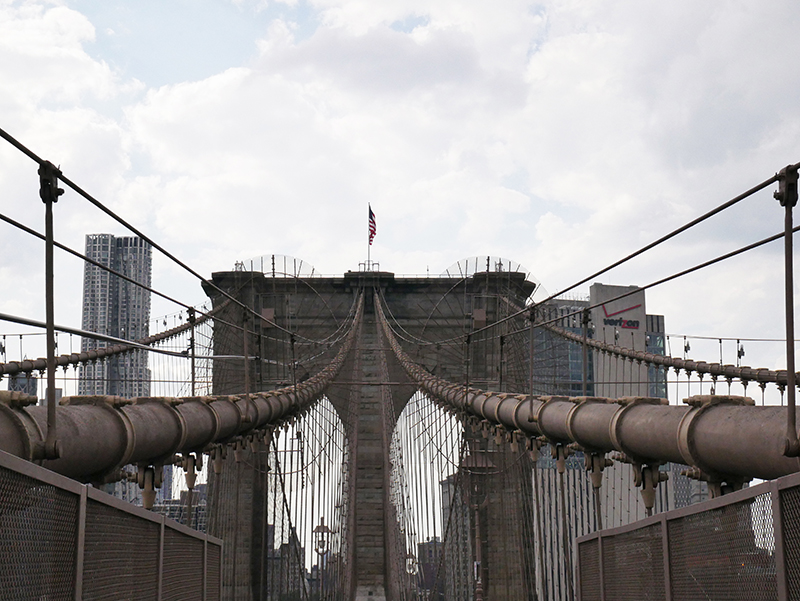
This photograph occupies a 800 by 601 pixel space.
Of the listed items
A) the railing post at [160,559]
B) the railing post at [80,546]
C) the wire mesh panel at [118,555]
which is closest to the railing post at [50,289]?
the wire mesh panel at [118,555]

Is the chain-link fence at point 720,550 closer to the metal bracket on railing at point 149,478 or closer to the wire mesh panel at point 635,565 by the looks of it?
the wire mesh panel at point 635,565

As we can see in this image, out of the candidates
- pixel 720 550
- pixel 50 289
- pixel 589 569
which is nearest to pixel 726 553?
pixel 720 550

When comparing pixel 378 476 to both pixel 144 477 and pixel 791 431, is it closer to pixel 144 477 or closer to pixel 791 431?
pixel 144 477

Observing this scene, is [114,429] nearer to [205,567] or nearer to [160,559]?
[160,559]

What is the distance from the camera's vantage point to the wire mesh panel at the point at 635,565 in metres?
3.27

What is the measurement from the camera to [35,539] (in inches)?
82.6

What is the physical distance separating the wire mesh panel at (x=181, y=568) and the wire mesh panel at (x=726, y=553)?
6.60 feet

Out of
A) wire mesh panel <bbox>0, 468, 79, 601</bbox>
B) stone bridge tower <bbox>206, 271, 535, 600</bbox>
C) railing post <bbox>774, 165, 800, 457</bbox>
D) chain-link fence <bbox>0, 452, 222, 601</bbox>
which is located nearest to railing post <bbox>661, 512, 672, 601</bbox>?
railing post <bbox>774, 165, 800, 457</bbox>

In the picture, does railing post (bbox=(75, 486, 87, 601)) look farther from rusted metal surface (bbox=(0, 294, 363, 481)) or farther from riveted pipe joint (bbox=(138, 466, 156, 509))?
riveted pipe joint (bbox=(138, 466, 156, 509))

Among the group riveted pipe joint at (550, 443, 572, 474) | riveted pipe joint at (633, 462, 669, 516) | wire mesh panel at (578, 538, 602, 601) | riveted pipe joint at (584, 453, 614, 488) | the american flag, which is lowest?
wire mesh panel at (578, 538, 602, 601)

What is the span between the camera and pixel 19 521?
199 centimetres

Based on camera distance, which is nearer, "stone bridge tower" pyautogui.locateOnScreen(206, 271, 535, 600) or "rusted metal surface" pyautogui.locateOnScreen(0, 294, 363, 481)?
"rusted metal surface" pyautogui.locateOnScreen(0, 294, 363, 481)

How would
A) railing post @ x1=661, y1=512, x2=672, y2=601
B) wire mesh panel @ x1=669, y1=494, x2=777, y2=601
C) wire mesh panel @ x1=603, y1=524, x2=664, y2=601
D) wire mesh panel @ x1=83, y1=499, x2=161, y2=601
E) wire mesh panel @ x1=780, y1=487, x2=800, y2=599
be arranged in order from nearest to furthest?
wire mesh panel @ x1=780, y1=487, x2=800, y2=599 → wire mesh panel @ x1=669, y1=494, x2=777, y2=601 → wire mesh panel @ x1=83, y1=499, x2=161, y2=601 → railing post @ x1=661, y1=512, x2=672, y2=601 → wire mesh panel @ x1=603, y1=524, x2=664, y2=601

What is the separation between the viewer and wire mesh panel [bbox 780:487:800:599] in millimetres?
2074
